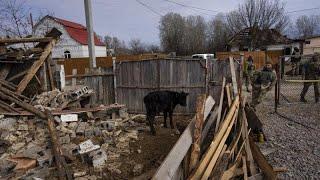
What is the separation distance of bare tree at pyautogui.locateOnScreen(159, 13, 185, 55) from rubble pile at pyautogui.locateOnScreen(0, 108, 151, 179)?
139 feet

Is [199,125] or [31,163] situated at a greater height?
[199,125]

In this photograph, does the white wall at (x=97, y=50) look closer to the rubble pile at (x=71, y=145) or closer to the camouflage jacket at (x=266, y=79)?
the rubble pile at (x=71, y=145)

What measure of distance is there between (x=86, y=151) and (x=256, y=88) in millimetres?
6256

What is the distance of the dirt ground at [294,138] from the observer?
5.72 meters

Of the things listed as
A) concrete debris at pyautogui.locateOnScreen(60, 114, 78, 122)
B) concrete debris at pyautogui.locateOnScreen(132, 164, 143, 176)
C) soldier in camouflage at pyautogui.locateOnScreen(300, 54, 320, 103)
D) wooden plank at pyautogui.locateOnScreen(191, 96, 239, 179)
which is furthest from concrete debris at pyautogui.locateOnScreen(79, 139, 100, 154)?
soldier in camouflage at pyautogui.locateOnScreen(300, 54, 320, 103)

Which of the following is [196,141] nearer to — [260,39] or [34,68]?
[34,68]

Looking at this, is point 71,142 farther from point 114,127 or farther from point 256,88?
point 256,88

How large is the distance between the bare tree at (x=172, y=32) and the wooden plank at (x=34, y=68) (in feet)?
130

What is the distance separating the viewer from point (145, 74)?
435 inches

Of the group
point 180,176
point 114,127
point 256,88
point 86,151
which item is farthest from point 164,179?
point 256,88

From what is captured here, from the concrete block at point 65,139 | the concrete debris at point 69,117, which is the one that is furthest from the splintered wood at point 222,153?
the concrete debris at point 69,117

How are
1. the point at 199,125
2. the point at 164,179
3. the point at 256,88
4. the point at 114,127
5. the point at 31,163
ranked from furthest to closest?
1. the point at 256,88
2. the point at 114,127
3. the point at 31,163
4. the point at 199,125
5. the point at 164,179

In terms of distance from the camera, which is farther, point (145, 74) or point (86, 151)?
point (145, 74)

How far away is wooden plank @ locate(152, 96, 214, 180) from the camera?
3.27 meters
